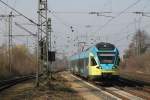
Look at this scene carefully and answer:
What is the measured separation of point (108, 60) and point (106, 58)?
0.29m

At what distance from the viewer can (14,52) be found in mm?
97500

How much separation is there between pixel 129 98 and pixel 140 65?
7092 centimetres

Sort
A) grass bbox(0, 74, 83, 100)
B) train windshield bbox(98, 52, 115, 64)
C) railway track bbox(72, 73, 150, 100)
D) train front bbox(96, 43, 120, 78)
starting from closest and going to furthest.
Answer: grass bbox(0, 74, 83, 100), railway track bbox(72, 73, 150, 100), train front bbox(96, 43, 120, 78), train windshield bbox(98, 52, 115, 64)

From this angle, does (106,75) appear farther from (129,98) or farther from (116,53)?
(129,98)

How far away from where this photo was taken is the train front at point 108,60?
34750 mm

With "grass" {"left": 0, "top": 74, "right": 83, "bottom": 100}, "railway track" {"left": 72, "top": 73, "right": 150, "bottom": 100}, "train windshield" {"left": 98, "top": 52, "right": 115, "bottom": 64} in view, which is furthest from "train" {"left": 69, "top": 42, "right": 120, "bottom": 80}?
"grass" {"left": 0, "top": 74, "right": 83, "bottom": 100}

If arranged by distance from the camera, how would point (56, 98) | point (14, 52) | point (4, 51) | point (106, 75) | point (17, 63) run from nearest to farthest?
point (56, 98), point (106, 75), point (4, 51), point (17, 63), point (14, 52)

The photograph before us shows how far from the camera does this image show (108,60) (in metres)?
35.2

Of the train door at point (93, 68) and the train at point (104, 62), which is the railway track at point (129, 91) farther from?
the train door at point (93, 68)

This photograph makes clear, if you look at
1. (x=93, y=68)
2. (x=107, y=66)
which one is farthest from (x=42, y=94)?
(x=93, y=68)

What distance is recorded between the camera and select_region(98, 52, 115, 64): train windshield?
1385 inches

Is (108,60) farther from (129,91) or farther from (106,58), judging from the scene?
(129,91)

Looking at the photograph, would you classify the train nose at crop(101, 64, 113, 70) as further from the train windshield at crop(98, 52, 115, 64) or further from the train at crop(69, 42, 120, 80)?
the train windshield at crop(98, 52, 115, 64)

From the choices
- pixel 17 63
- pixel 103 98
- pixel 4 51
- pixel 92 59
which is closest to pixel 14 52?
pixel 17 63
